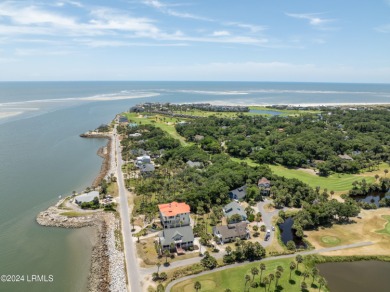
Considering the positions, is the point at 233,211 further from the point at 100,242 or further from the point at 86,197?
the point at 86,197

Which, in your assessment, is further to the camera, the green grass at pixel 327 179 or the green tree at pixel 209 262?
the green grass at pixel 327 179

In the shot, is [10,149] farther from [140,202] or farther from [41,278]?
[41,278]

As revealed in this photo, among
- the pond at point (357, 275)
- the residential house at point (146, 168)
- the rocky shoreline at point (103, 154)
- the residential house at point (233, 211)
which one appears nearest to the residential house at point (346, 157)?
the residential house at point (233, 211)

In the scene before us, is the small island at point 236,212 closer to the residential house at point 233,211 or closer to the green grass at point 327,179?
the residential house at point 233,211

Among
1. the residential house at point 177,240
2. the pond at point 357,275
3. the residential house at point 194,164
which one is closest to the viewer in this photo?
the pond at point 357,275

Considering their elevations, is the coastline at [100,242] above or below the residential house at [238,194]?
below

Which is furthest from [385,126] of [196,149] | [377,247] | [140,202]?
[140,202]

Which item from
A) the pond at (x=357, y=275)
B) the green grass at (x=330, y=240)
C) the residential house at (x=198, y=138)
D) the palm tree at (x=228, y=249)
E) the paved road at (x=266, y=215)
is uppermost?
the residential house at (x=198, y=138)
